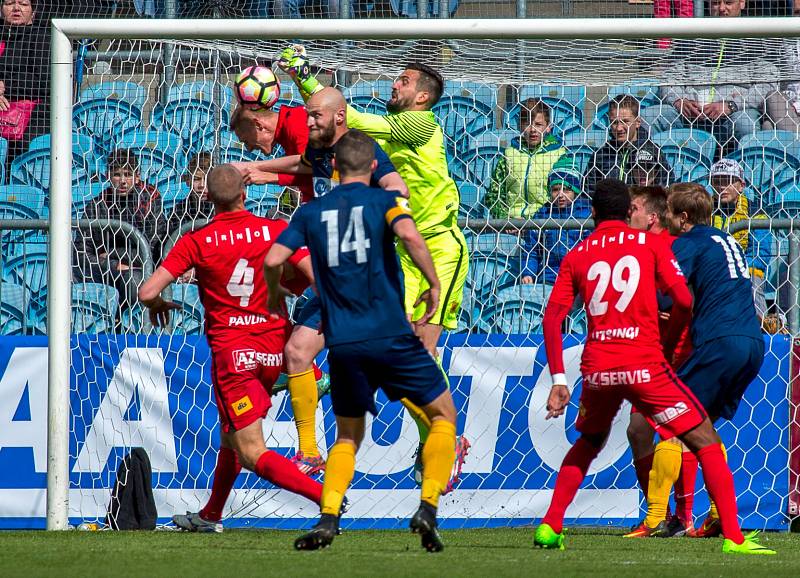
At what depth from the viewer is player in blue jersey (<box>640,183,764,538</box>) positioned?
6457 mm

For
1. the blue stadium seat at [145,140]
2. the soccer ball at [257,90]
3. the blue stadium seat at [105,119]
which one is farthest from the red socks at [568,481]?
the blue stadium seat at [105,119]

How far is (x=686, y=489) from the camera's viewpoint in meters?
7.16

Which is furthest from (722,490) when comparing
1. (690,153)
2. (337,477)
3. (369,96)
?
(369,96)

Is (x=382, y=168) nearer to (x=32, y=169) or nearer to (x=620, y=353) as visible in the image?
(x=620, y=353)

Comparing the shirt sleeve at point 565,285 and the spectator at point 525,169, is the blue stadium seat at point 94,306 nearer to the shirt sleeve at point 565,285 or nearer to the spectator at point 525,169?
the spectator at point 525,169

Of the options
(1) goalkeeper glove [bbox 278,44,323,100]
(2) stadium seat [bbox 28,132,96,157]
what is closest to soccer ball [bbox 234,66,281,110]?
(1) goalkeeper glove [bbox 278,44,323,100]

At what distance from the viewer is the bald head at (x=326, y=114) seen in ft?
→ 21.6

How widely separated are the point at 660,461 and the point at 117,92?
15.3 feet

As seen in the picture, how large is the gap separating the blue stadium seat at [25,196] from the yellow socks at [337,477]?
16.2 ft

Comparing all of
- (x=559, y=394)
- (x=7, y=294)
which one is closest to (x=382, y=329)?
(x=559, y=394)

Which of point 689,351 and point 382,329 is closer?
point 382,329

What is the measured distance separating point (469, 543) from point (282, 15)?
206 inches

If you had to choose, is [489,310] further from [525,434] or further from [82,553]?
[82,553]

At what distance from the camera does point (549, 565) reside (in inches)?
195
